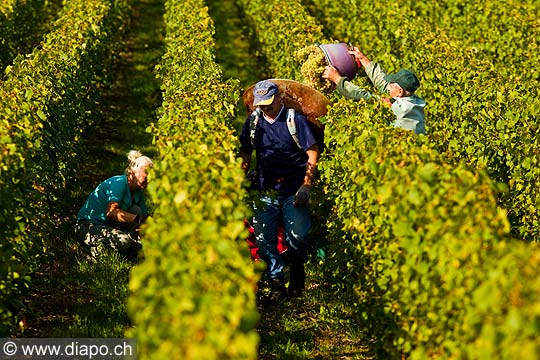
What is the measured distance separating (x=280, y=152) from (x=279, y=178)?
10.1 inches

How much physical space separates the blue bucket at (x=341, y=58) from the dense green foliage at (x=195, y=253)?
5.66ft

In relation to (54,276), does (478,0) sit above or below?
below

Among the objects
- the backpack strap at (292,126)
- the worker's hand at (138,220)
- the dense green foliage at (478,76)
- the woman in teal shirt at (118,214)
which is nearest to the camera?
the backpack strap at (292,126)

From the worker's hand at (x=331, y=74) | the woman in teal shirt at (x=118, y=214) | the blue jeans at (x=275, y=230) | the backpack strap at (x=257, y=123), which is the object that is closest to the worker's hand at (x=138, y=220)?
the woman in teal shirt at (x=118, y=214)

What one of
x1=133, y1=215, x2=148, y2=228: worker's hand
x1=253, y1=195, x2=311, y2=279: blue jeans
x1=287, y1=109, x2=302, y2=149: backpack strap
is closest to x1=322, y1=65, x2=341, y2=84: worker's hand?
x1=287, y1=109, x2=302, y2=149: backpack strap

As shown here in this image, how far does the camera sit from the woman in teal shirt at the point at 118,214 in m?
8.09

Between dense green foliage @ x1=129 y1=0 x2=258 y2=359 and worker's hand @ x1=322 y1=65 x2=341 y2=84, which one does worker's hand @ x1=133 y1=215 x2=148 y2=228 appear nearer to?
dense green foliage @ x1=129 y1=0 x2=258 y2=359

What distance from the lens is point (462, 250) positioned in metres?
5.04

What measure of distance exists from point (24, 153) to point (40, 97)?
166 cm

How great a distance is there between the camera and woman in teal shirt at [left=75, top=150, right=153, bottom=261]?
8.09 meters

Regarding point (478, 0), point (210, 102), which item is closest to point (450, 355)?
point (210, 102)

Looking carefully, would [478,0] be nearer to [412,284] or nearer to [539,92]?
[539,92]

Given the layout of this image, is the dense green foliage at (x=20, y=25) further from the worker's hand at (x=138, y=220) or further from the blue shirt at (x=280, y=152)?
the blue shirt at (x=280, y=152)

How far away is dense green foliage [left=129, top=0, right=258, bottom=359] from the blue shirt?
412 millimetres
